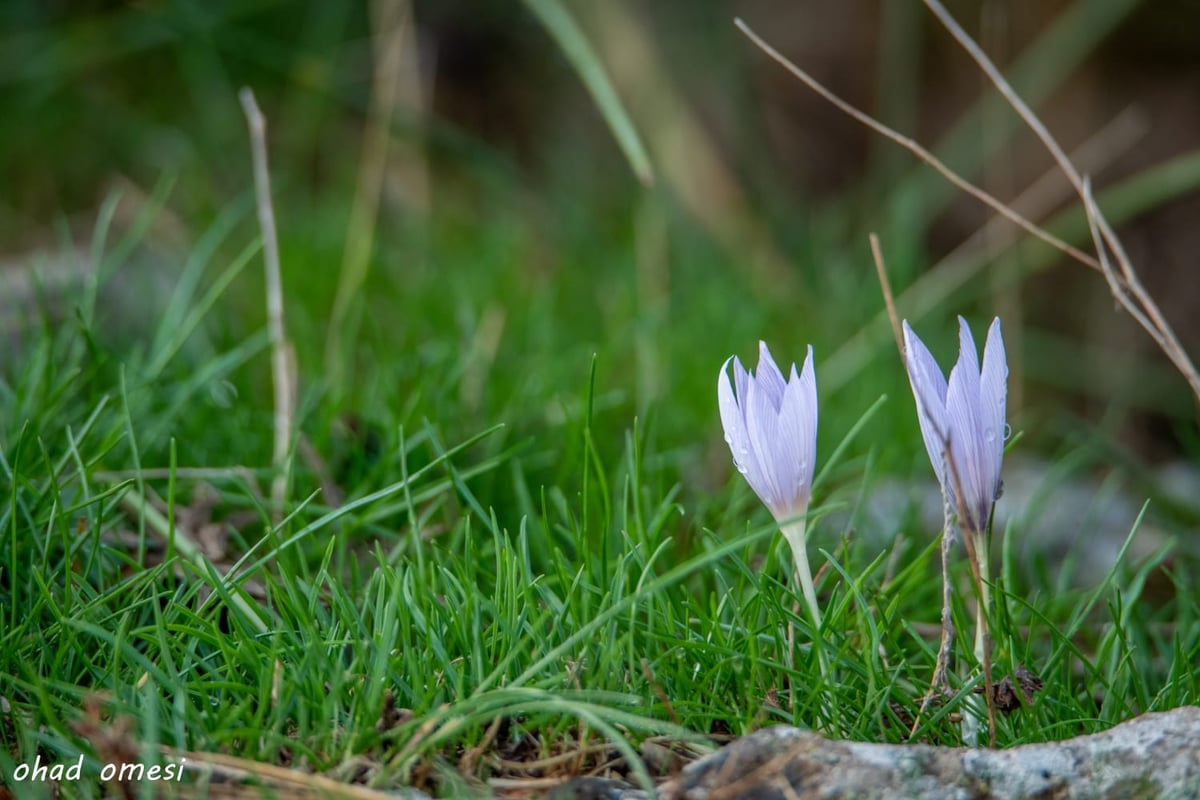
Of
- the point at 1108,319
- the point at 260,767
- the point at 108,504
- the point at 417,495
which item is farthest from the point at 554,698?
the point at 1108,319

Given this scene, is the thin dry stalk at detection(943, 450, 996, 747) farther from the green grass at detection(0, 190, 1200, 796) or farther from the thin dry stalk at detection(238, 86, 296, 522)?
the thin dry stalk at detection(238, 86, 296, 522)

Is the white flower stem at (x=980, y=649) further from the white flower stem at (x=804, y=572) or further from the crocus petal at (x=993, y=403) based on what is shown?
the white flower stem at (x=804, y=572)

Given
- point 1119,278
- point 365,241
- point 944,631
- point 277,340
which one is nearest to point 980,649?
point 944,631

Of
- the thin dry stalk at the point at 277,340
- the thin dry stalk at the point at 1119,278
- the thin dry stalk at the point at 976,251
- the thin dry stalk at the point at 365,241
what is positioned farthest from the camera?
the thin dry stalk at the point at 976,251

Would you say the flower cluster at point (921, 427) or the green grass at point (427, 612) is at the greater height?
the flower cluster at point (921, 427)

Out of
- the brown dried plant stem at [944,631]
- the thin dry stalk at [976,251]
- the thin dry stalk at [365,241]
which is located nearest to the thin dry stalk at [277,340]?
the thin dry stalk at [365,241]
